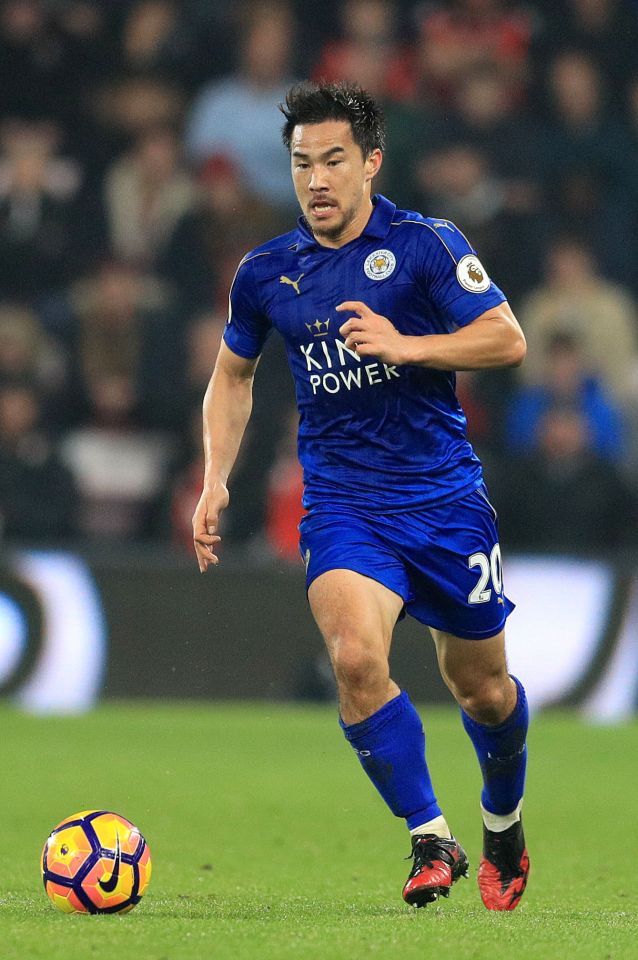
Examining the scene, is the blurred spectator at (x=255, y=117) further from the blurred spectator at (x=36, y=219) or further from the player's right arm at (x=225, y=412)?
the player's right arm at (x=225, y=412)

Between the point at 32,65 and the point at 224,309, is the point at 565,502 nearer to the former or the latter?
the point at 224,309

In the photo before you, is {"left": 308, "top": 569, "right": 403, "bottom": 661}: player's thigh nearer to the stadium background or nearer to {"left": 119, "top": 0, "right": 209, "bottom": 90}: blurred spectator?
the stadium background

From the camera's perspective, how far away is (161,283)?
→ 13562mm

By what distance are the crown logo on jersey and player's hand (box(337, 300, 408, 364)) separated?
0.29m

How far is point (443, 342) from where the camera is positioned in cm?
475

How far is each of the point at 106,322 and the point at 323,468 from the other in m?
8.29

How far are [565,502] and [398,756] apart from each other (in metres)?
7.29

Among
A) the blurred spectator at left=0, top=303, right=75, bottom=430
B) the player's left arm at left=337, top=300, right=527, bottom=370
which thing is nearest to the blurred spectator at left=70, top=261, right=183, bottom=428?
the blurred spectator at left=0, top=303, right=75, bottom=430

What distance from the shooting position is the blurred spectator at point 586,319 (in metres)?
12.7

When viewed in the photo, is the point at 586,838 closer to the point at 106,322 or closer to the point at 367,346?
the point at 367,346

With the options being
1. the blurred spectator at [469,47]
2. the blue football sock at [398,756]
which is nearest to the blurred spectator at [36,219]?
the blurred spectator at [469,47]

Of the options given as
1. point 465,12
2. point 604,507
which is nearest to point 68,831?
point 604,507

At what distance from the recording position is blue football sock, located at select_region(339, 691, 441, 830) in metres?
4.70

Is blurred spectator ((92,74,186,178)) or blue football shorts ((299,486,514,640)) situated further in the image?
blurred spectator ((92,74,186,178))
